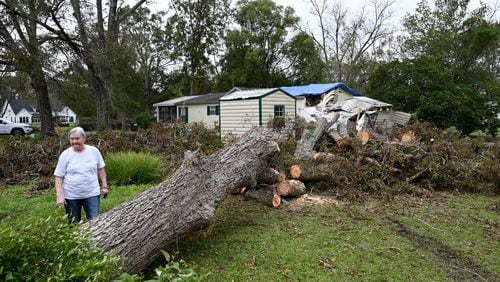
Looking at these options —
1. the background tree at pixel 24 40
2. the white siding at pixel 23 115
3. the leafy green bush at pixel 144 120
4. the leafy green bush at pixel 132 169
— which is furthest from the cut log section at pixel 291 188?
the white siding at pixel 23 115

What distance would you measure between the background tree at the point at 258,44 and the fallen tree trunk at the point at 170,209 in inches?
1073

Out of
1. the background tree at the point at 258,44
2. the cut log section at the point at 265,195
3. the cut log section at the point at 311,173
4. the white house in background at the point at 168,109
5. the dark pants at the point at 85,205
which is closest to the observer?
the dark pants at the point at 85,205

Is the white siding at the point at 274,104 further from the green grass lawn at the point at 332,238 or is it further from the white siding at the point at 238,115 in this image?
the green grass lawn at the point at 332,238

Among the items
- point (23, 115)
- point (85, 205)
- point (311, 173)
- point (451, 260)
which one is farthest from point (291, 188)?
point (23, 115)

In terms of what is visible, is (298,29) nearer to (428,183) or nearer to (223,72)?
(223,72)

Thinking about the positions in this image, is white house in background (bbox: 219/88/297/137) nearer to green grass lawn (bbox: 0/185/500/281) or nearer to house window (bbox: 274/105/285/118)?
house window (bbox: 274/105/285/118)

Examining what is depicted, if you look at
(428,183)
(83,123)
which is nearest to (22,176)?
(428,183)

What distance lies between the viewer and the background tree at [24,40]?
545 inches

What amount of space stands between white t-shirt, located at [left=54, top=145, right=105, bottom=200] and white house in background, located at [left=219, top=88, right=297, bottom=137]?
364 inches

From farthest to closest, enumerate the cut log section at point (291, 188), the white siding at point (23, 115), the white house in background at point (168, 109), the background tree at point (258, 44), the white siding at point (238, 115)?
the white siding at point (23, 115), the background tree at point (258, 44), the white house in background at point (168, 109), the white siding at point (238, 115), the cut log section at point (291, 188)

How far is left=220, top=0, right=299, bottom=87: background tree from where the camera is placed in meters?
32.2

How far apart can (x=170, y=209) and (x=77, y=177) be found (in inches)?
40.3

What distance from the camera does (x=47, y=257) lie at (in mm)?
1891

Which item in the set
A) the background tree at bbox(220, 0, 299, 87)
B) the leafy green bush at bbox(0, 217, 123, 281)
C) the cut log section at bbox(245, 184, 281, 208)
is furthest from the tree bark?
the background tree at bbox(220, 0, 299, 87)
